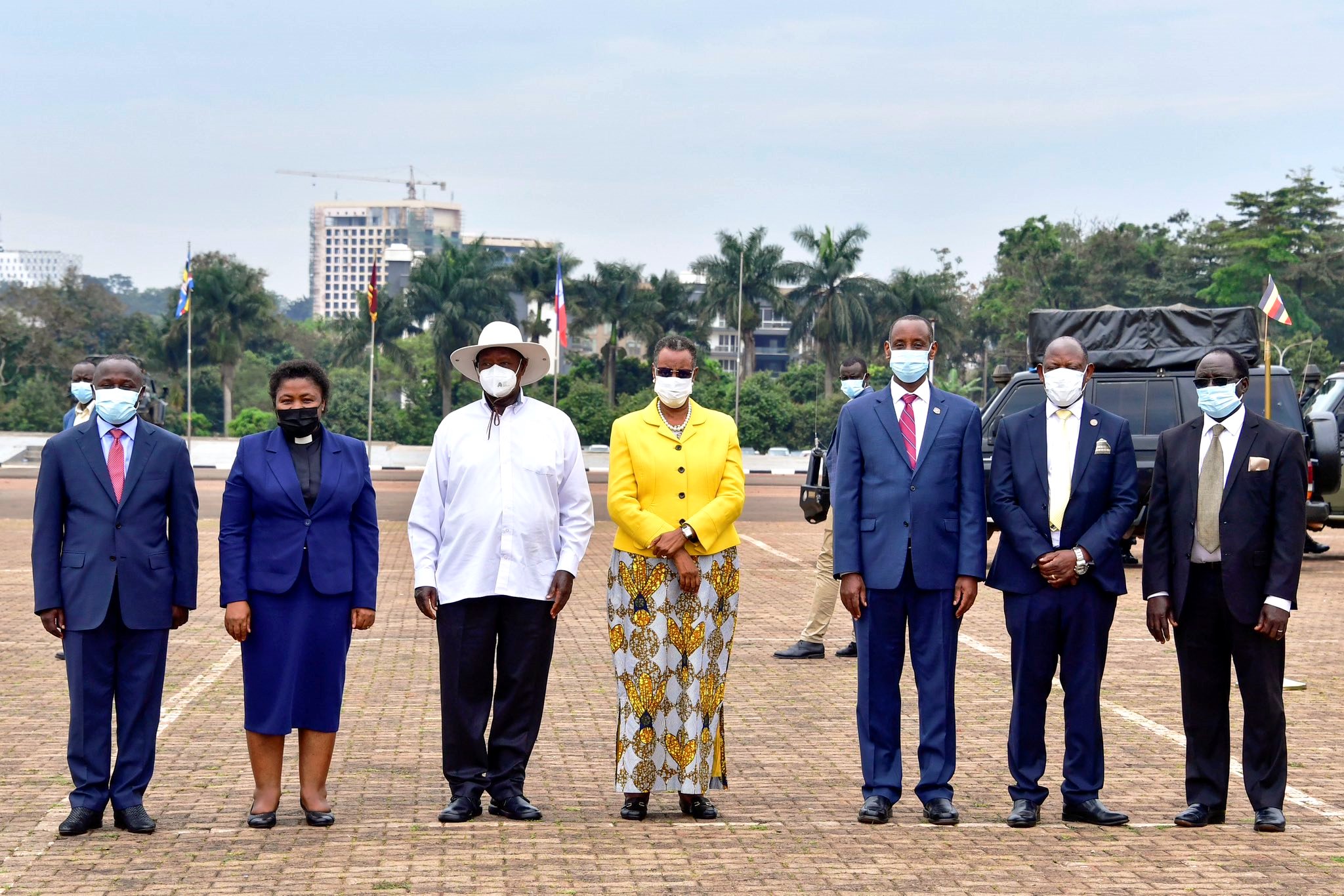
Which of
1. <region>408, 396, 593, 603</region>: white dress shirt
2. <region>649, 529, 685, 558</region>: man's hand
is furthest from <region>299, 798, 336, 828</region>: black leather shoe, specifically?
<region>649, 529, 685, 558</region>: man's hand

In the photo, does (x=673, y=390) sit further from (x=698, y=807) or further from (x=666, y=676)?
(x=698, y=807)

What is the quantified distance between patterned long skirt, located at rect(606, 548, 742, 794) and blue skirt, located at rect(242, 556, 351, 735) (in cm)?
117

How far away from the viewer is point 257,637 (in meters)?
6.28

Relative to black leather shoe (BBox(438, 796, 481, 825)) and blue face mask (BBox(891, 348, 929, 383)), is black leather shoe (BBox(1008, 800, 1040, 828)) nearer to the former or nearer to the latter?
blue face mask (BBox(891, 348, 929, 383))

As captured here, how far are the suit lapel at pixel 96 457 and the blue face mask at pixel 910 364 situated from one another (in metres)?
3.25

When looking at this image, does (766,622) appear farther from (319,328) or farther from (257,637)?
(319,328)

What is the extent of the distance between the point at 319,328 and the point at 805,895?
12280 cm

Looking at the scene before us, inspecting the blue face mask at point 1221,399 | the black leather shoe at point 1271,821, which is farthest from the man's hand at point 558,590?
the black leather shoe at point 1271,821

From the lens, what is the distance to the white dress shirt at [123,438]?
21.1 feet

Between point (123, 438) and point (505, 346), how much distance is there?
164 centimetres

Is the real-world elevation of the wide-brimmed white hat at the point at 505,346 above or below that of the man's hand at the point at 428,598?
above

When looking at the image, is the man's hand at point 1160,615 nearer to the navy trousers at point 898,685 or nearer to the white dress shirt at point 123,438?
the navy trousers at point 898,685

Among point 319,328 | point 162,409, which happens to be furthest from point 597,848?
point 319,328

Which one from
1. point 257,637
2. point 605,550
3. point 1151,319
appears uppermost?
point 1151,319
